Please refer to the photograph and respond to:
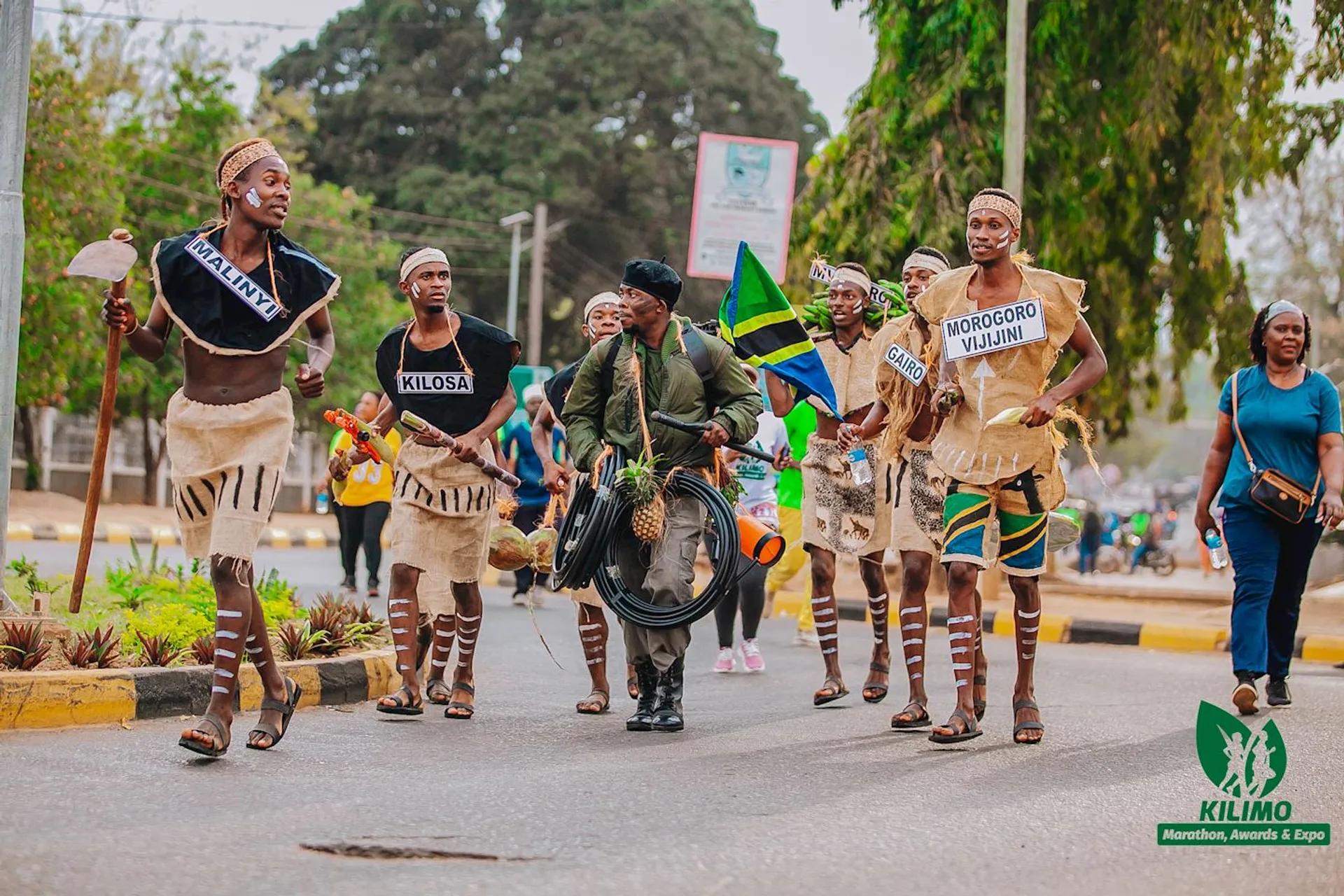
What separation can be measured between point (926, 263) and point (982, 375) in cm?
166

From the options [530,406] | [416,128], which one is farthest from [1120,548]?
[530,406]

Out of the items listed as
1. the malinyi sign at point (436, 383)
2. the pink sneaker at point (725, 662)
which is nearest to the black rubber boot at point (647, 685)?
the malinyi sign at point (436, 383)

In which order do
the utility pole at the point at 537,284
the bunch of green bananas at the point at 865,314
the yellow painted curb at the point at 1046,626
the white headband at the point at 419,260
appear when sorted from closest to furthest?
1. the white headband at the point at 419,260
2. the bunch of green bananas at the point at 865,314
3. the yellow painted curb at the point at 1046,626
4. the utility pole at the point at 537,284

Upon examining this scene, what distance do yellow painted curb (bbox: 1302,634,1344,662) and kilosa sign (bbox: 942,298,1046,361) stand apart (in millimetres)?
7393

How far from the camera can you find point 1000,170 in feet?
61.7

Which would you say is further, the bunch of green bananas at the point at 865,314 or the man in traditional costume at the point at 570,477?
the bunch of green bananas at the point at 865,314

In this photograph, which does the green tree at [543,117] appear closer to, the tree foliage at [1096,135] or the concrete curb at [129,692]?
the tree foliage at [1096,135]

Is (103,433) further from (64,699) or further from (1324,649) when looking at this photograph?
(1324,649)

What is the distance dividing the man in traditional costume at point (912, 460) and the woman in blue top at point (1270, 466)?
147 cm

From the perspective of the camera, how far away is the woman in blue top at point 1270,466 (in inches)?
340

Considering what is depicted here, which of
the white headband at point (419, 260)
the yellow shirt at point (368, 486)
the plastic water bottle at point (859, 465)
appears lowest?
the yellow shirt at point (368, 486)

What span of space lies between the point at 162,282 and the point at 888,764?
Answer: 3286mm

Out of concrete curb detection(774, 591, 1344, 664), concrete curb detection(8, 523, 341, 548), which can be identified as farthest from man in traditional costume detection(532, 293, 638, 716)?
concrete curb detection(8, 523, 341, 548)

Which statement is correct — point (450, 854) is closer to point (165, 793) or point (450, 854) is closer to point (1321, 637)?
point (165, 793)
